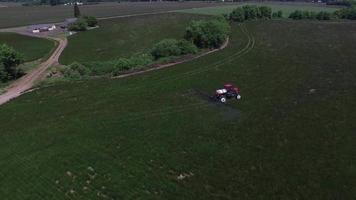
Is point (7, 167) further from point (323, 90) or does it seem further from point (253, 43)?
point (253, 43)

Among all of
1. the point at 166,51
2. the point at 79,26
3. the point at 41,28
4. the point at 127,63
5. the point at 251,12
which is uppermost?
the point at 251,12

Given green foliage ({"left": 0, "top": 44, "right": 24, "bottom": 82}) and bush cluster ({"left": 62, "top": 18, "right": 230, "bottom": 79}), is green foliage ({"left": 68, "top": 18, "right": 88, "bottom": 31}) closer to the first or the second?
bush cluster ({"left": 62, "top": 18, "right": 230, "bottom": 79})

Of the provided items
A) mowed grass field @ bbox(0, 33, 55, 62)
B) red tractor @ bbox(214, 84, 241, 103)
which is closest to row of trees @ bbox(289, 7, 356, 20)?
mowed grass field @ bbox(0, 33, 55, 62)

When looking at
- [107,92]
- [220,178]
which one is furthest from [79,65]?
[220,178]

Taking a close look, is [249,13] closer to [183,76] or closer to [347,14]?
[347,14]

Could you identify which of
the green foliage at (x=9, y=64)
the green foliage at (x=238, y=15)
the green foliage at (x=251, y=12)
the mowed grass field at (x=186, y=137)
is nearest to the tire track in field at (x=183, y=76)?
the mowed grass field at (x=186, y=137)

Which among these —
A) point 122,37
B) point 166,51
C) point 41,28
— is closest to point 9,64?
point 166,51

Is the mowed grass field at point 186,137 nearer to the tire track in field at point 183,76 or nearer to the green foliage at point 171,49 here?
the tire track in field at point 183,76
